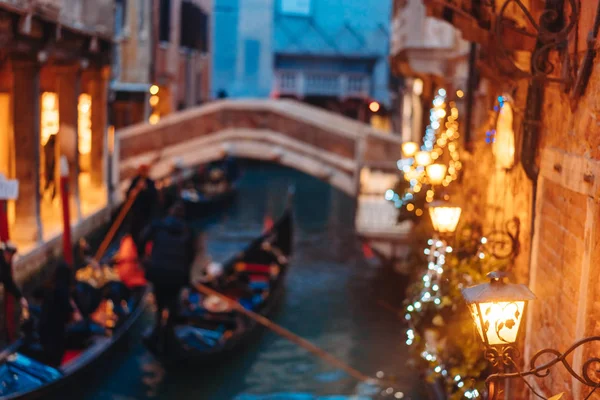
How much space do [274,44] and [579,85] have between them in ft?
76.5

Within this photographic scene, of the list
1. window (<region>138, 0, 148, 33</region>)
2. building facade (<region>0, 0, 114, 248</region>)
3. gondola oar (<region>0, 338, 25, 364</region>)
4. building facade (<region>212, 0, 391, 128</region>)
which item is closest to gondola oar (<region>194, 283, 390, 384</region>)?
building facade (<region>0, 0, 114, 248</region>)

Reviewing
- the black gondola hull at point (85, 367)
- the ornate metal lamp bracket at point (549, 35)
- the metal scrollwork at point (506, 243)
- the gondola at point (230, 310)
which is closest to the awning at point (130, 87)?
the gondola at point (230, 310)

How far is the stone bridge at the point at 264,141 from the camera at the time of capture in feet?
38.5

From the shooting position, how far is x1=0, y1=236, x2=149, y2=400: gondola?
6.03 metres

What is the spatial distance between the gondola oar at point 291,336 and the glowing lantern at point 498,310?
4967mm

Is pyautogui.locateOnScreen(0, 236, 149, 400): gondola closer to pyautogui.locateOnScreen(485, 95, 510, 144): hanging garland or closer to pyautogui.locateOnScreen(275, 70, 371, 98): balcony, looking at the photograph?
pyautogui.locateOnScreen(485, 95, 510, 144): hanging garland

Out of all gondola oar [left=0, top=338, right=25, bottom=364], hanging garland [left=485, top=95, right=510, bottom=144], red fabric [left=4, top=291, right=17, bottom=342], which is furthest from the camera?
red fabric [left=4, top=291, right=17, bottom=342]

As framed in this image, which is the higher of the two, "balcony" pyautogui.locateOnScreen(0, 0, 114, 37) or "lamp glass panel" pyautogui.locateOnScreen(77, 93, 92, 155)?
"balcony" pyautogui.locateOnScreen(0, 0, 114, 37)

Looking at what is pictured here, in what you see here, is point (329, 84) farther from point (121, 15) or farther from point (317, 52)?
point (121, 15)

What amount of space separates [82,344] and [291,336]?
1756mm

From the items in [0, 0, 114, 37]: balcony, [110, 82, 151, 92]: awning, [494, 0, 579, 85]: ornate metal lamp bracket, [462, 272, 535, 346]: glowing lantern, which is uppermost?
[0, 0, 114, 37]: balcony

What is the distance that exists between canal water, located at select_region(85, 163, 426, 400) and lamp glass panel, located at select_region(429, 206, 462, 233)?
77.3 inches

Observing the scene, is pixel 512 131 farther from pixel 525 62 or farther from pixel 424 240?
pixel 424 240

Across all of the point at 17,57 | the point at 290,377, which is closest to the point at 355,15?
the point at 17,57
